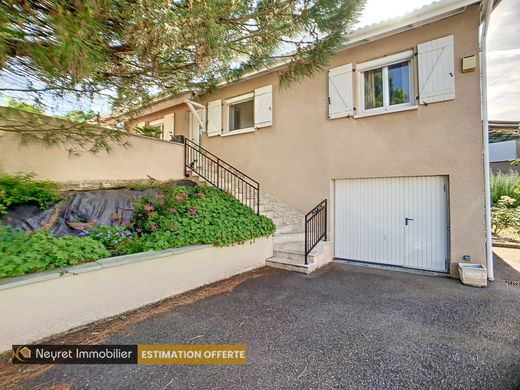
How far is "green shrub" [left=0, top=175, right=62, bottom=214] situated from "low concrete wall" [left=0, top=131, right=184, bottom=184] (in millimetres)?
306

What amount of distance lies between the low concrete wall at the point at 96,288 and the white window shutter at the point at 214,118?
16.1 feet

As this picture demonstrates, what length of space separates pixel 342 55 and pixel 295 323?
229 inches

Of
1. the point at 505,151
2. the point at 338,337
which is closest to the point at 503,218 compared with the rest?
the point at 338,337

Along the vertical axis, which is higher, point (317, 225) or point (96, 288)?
point (317, 225)

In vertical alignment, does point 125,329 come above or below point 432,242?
below

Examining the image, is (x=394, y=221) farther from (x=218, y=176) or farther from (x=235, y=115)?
(x=235, y=115)

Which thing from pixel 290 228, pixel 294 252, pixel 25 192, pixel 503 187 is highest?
pixel 503 187

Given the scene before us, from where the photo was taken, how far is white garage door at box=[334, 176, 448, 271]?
4.78 metres

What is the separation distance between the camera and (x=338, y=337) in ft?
8.79

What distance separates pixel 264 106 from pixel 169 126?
4.48 m

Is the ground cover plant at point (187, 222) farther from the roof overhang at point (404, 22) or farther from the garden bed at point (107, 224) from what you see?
the roof overhang at point (404, 22)

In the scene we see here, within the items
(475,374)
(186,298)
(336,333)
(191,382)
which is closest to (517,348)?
(475,374)

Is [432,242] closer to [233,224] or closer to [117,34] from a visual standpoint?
[233,224]

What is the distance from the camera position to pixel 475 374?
212 cm
